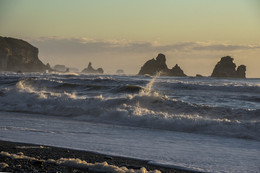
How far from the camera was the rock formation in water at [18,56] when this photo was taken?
126 meters

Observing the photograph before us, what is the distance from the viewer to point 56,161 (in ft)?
15.4

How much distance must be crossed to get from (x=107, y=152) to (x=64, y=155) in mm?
782

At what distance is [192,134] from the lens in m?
8.45

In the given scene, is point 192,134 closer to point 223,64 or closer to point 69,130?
point 69,130

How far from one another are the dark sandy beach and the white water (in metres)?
0.32

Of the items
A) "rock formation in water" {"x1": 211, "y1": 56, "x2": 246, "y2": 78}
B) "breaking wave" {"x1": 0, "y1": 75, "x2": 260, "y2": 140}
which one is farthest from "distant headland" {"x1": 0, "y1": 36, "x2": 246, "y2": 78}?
"breaking wave" {"x1": 0, "y1": 75, "x2": 260, "y2": 140}

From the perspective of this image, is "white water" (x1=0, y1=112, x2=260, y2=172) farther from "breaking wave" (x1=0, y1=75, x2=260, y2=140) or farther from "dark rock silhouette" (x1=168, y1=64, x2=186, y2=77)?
"dark rock silhouette" (x1=168, y1=64, x2=186, y2=77)

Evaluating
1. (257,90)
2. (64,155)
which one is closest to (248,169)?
(64,155)

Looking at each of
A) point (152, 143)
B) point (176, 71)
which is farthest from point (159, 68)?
point (152, 143)

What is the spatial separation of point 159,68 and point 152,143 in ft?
303

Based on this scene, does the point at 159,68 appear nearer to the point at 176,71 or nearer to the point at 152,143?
the point at 176,71

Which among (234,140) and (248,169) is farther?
(234,140)

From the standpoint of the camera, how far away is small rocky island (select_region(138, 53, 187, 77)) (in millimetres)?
94812

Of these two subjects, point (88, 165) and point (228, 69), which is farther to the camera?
point (228, 69)
